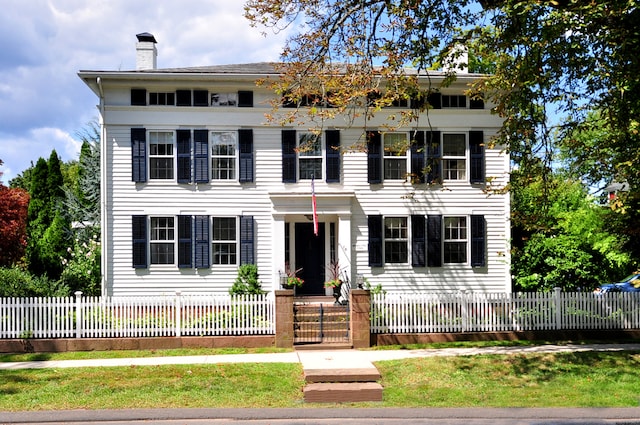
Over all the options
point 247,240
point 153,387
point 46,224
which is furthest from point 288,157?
point 153,387

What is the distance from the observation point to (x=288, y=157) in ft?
65.4

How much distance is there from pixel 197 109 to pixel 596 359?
13207 mm

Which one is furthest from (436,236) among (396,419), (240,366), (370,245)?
(396,419)

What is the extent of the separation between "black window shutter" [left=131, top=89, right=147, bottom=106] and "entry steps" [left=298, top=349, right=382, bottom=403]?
10414 mm

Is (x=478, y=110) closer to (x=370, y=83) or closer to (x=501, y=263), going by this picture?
(x=501, y=263)

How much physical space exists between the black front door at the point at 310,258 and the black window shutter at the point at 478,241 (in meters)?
4.87

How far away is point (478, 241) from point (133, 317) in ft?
36.5

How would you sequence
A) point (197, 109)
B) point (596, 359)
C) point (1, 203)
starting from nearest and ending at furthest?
point (596, 359) → point (197, 109) → point (1, 203)

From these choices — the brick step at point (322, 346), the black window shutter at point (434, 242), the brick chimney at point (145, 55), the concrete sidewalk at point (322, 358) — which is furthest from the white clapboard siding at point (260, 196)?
the concrete sidewalk at point (322, 358)

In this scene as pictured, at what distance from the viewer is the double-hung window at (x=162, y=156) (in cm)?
1981

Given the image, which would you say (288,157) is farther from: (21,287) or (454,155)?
(21,287)

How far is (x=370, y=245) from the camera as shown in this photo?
2008 cm

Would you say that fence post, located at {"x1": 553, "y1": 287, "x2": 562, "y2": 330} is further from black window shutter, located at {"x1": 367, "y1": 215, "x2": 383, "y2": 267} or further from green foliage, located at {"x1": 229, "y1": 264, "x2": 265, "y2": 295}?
green foliage, located at {"x1": 229, "y1": 264, "x2": 265, "y2": 295}

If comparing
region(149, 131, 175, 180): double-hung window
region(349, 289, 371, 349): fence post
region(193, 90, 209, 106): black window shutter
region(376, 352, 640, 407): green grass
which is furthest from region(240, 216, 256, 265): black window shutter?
region(376, 352, 640, 407): green grass
